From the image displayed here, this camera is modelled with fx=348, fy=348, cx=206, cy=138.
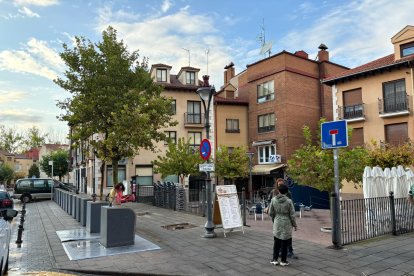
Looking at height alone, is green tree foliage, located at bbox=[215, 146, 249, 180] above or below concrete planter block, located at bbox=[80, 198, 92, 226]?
above

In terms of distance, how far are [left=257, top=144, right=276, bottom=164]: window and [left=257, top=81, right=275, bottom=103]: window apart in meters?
4.45

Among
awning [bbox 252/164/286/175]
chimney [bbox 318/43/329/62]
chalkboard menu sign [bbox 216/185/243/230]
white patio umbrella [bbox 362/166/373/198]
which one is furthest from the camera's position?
chimney [bbox 318/43/329/62]

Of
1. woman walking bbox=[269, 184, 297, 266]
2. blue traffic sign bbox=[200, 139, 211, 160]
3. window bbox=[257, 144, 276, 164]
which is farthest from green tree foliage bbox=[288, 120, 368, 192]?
window bbox=[257, 144, 276, 164]

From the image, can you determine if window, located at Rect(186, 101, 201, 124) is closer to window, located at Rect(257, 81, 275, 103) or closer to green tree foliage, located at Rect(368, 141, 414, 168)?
window, located at Rect(257, 81, 275, 103)

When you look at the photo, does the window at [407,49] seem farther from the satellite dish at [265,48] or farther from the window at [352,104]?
the satellite dish at [265,48]

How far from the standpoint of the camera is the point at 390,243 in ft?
30.2

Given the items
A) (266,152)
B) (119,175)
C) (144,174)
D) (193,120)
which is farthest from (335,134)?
(193,120)

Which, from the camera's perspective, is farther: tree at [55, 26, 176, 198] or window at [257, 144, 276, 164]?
window at [257, 144, 276, 164]

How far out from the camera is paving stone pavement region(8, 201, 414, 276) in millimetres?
6750

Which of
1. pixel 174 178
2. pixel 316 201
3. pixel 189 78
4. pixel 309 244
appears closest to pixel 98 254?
pixel 309 244

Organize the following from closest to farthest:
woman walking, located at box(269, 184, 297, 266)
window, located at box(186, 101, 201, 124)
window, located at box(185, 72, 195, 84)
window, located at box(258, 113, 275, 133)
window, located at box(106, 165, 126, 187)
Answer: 1. woman walking, located at box(269, 184, 297, 266)
2. window, located at box(106, 165, 126, 187)
3. window, located at box(258, 113, 275, 133)
4. window, located at box(186, 101, 201, 124)
5. window, located at box(185, 72, 195, 84)

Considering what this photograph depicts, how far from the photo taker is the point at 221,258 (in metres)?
7.78

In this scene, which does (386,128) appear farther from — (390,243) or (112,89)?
(112,89)

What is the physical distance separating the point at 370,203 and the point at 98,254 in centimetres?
755
